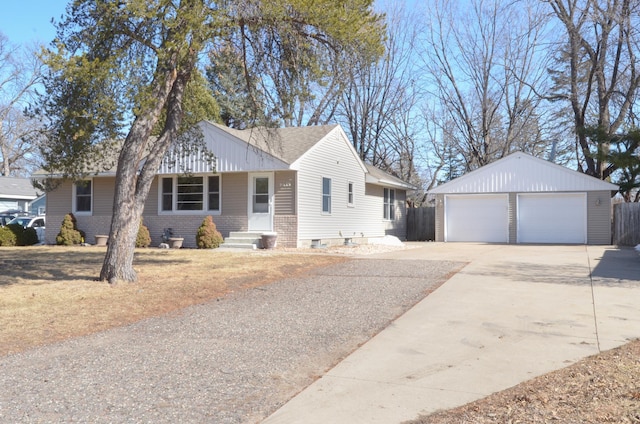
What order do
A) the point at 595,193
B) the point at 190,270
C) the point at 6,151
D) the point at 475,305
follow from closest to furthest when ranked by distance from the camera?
the point at 475,305
the point at 190,270
the point at 595,193
the point at 6,151

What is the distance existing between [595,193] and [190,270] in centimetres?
1734

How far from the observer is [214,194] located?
67.6 ft

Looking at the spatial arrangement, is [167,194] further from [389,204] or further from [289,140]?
[389,204]

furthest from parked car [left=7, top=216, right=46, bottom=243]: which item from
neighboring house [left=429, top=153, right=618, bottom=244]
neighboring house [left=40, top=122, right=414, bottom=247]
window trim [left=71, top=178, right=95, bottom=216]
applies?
neighboring house [left=429, top=153, right=618, bottom=244]

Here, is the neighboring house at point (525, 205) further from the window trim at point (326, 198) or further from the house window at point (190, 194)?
the house window at point (190, 194)

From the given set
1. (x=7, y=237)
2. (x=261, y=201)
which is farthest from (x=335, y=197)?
(x=7, y=237)

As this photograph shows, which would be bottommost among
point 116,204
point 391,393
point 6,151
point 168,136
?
point 391,393

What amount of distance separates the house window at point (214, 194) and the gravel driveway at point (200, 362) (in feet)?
38.6

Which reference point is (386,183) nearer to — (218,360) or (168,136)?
(168,136)

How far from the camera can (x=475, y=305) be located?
8.21 m

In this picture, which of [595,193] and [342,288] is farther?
[595,193]

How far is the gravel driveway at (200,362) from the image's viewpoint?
14.0 ft

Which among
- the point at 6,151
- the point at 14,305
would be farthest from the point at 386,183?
the point at 6,151

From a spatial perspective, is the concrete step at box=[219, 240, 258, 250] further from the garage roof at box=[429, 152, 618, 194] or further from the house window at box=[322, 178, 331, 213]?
the garage roof at box=[429, 152, 618, 194]
